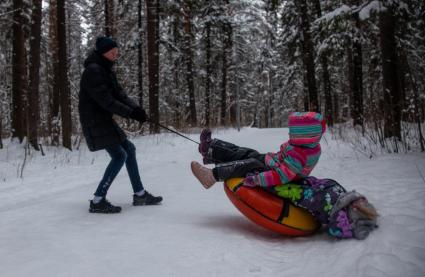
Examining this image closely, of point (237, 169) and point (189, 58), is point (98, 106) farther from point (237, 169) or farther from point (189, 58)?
point (189, 58)

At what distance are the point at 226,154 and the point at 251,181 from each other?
1.99 feet

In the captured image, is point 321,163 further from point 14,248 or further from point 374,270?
point 14,248

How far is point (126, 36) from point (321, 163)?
57.4 ft

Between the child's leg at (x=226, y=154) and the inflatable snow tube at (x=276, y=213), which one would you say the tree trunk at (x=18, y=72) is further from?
the inflatable snow tube at (x=276, y=213)

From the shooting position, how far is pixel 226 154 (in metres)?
4.12

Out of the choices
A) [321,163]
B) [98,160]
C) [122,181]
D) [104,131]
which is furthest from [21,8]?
[321,163]

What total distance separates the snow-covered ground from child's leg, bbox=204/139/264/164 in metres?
0.73

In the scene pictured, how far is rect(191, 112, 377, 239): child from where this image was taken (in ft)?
10.4

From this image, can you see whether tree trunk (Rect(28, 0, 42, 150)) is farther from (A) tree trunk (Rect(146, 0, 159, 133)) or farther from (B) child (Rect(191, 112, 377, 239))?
(B) child (Rect(191, 112, 377, 239))

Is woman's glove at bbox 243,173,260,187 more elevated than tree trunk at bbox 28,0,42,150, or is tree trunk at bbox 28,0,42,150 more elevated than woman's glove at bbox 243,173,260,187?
tree trunk at bbox 28,0,42,150

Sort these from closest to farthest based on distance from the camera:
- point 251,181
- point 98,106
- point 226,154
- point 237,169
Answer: point 251,181, point 237,169, point 226,154, point 98,106

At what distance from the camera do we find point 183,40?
24.8 metres

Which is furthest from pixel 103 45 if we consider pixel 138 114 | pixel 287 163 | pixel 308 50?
pixel 308 50

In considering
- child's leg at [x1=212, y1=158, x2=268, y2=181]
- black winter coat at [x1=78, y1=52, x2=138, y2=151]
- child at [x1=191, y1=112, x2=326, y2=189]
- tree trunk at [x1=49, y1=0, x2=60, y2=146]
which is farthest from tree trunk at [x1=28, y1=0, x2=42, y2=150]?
child's leg at [x1=212, y1=158, x2=268, y2=181]
